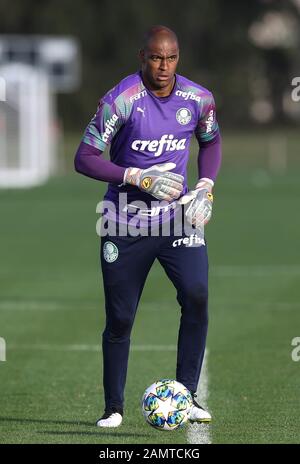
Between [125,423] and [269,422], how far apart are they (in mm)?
915

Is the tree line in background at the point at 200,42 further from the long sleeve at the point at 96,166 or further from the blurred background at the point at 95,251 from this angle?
the long sleeve at the point at 96,166

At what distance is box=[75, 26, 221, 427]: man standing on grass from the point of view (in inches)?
304

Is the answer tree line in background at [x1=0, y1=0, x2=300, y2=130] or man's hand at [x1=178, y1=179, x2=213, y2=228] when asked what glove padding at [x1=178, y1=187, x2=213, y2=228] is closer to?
man's hand at [x1=178, y1=179, x2=213, y2=228]

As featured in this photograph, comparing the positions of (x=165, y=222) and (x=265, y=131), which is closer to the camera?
(x=165, y=222)

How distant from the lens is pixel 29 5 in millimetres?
63469

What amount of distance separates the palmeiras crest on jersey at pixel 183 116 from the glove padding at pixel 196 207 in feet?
1.43

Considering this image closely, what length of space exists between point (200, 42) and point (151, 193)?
2421 inches

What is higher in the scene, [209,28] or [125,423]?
[209,28]

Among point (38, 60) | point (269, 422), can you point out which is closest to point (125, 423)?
point (269, 422)

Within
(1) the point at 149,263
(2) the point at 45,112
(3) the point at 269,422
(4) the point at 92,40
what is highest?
(4) the point at 92,40

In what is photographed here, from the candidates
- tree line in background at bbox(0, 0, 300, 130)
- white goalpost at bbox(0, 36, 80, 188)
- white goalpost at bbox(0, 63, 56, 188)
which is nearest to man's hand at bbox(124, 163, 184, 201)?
white goalpost at bbox(0, 36, 80, 188)

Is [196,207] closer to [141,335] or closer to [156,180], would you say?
[156,180]

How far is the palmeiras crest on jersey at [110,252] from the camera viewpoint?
7.93m

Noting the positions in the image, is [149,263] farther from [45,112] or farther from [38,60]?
[38,60]
